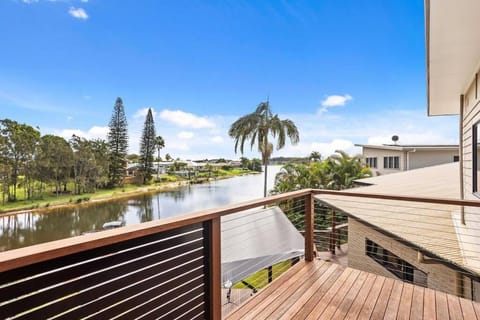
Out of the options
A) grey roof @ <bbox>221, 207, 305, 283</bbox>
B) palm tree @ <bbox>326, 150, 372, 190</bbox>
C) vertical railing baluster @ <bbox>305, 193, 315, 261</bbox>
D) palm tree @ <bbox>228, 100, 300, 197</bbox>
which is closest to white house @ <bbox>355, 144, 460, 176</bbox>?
palm tree @ <bbox>326, 150, 372, 190</bbox>

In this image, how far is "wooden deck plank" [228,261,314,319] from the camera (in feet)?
7.00

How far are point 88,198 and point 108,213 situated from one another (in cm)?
443

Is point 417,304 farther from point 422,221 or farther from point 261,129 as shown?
point 261,129

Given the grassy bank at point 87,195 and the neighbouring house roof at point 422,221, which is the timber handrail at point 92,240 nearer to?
the neighbouring house roof at point 422,221

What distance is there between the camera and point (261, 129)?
14.0 m

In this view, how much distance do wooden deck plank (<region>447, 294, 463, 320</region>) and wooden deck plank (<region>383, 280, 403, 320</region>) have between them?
0.35 m

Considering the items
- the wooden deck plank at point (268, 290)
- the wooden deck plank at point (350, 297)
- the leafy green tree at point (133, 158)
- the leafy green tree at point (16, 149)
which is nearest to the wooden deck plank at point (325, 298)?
the wooden deck plank at point (350, 297)

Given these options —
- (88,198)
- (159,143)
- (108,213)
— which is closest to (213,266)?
(108,213)

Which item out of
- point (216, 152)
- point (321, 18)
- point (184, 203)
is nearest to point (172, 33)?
point (321, 18)

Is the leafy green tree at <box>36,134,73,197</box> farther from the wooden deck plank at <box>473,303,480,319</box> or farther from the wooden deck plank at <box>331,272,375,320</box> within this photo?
the wooden deck plank at <box>473,303,480,319</box>

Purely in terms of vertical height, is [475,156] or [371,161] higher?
[475,156]

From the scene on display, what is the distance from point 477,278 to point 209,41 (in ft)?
78.3

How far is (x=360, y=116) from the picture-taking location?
25.8 meters

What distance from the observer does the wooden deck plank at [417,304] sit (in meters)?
2.07
